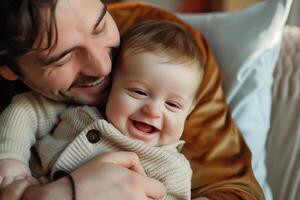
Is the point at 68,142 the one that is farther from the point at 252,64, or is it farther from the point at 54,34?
the point at 252,64

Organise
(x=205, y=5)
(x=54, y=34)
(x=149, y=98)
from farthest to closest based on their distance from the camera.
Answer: (x=205, y=5) → (x=149, y=98) → (x=54, y=34)

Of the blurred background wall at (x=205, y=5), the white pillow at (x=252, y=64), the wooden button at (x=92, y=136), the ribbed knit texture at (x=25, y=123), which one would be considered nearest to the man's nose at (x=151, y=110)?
the wooden button at (x=92, y=136)

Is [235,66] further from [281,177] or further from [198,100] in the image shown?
[281,177]

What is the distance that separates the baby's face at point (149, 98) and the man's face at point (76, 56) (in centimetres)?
5

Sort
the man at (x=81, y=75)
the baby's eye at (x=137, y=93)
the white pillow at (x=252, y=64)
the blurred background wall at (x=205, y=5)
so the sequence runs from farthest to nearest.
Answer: the blurred background wall at (x=205, y=5), the white pillow at (x=252, y=64), the baby's eye at (x=137, y=93), the man at (x=81, y=75)

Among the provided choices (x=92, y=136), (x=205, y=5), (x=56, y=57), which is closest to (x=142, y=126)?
(x=92, y=136)

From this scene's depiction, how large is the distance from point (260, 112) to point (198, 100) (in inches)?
10.7

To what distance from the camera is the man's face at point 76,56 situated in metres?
0.96

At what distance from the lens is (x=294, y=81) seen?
147 centimetres

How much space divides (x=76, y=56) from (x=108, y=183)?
25cm

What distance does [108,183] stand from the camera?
0.97 meters

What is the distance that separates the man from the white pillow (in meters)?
0.23

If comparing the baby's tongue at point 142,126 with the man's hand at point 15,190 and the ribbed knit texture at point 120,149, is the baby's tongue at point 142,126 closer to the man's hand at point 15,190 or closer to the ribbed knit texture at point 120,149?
the ribbed knit texture at point 120,149

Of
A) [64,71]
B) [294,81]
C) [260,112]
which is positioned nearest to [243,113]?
A: [260,112]
